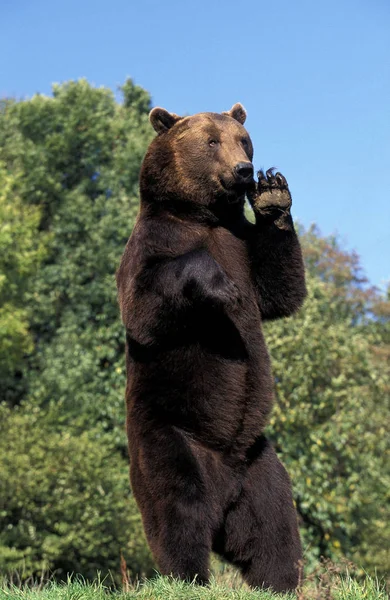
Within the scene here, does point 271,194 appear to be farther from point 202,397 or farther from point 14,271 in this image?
point 14,271

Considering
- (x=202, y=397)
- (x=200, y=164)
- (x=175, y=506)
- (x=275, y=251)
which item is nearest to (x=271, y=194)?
(x=275, y=251)

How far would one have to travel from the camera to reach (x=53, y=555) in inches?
742

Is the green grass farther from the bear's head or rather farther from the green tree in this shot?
the green tree

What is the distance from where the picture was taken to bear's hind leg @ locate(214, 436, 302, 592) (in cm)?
465

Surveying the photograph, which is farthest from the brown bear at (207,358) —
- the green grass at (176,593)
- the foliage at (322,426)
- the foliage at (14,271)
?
the foliage at (14,271)

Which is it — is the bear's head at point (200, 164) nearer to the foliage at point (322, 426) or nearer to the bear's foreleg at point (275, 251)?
the bear's foreleg at point (275, 251)

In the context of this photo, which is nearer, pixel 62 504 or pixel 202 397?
pixel 202 397

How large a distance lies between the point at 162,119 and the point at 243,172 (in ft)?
2.61

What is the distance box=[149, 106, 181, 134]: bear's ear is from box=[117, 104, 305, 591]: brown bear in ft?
0.83

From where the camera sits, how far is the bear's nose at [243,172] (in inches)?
187

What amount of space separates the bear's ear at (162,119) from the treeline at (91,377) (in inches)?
426

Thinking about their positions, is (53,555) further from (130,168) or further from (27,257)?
(130,168)

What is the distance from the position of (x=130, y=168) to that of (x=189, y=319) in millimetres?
20030

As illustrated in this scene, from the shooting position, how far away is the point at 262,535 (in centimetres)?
466
